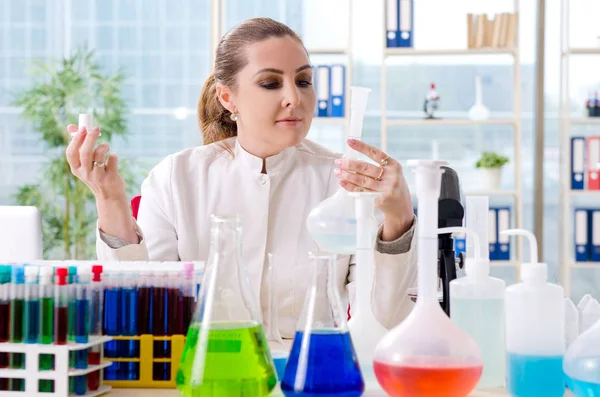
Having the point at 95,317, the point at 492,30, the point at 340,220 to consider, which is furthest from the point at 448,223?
the point at 492,30

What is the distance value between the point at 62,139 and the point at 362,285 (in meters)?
3.65

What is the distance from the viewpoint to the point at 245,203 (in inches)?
80.3

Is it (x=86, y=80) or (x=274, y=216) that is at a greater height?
(x=86, y=80)

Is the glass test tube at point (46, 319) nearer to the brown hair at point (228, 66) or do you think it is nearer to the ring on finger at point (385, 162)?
the ring on finger at point (385, 162)

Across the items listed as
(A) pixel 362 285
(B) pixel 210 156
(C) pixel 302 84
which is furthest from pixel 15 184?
(A) pixel 362 285

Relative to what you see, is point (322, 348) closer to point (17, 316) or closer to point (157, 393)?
point (157, 393)

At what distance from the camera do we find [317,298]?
0.96 meters

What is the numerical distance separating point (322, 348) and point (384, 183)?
1.94 ft

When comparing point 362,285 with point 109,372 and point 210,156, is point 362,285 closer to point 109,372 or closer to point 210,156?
point 109,372

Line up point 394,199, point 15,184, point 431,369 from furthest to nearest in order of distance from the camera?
point 15,184
point 394,199
point 431,369

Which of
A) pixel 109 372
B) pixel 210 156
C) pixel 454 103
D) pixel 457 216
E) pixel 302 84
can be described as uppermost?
pixel 454 103

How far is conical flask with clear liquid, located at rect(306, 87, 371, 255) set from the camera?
3.78 feet

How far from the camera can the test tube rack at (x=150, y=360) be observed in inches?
44.4

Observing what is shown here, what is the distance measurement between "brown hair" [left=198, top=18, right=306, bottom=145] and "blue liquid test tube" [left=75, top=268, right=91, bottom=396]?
1.03 m
